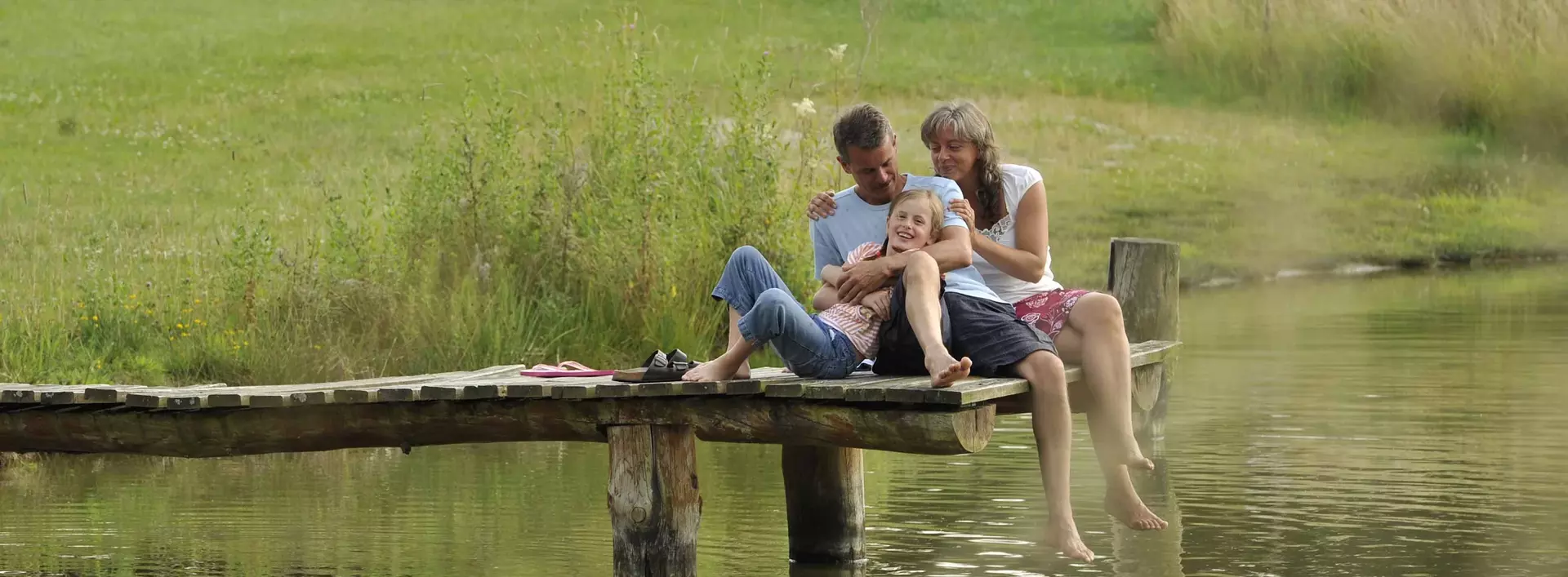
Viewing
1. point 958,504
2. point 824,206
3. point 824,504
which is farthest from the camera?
point 958,504

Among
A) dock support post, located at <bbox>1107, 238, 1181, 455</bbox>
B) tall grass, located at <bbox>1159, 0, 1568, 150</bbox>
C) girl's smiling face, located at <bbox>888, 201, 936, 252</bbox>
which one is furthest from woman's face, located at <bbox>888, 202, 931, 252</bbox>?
tall grass, located at <bbox>1159, 0, 1568, 150</bbox>

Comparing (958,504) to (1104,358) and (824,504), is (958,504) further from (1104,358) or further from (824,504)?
(1104,358)

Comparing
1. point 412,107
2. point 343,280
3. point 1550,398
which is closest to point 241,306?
point 343,280

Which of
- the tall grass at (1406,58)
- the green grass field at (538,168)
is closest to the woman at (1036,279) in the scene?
the green grass field at (538,168)

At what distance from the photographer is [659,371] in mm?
7277

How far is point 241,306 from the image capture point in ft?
39.2

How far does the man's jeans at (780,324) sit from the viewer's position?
7133mm

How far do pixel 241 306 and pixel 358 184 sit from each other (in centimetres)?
769

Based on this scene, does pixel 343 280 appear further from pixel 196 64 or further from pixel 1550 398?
pixel 196 64

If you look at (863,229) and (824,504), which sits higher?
(863,229)

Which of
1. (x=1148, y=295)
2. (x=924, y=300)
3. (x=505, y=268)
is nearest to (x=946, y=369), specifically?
(x=924, y=300)

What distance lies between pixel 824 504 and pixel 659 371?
3.95 ft

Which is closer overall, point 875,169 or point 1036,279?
point 875,169

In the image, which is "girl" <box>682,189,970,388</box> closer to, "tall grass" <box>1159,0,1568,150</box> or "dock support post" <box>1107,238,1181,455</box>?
"dock support post" <box>1107,238,1181,455</box>
